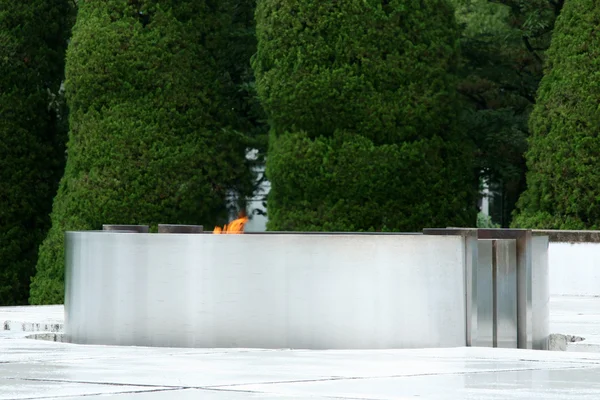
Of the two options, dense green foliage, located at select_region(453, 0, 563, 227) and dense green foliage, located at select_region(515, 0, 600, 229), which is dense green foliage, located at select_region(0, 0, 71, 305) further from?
dense green foliage, located at select_region(515, 0, 600, 229)

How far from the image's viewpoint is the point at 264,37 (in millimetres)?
20203

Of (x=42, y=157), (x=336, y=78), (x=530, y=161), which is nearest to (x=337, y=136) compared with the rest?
(x=336, y=78)

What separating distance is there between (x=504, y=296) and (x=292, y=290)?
5.78 ft

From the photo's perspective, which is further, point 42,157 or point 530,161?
point 42,157

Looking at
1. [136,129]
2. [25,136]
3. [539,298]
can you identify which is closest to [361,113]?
[136,129]

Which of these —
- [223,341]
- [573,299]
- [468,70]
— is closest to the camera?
[223,341]

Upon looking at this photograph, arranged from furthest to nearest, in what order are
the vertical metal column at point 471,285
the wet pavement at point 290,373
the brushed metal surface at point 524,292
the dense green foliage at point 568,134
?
the dense green foliage at point 568,134 → the brushed metal surface at point 524,292 → the vertical metal column at point 471,285 → the wet pavement at point 290,373

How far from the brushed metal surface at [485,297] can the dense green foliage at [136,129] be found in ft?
38.0

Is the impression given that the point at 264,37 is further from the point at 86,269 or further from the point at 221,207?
the point at 86,269

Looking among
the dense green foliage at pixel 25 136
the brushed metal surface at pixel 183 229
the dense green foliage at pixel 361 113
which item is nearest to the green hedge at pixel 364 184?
the dense green foliage at pixel 361 113

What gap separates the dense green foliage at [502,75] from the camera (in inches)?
855

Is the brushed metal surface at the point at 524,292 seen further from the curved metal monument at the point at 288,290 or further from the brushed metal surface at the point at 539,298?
the curved metal monument at the point at 288,290

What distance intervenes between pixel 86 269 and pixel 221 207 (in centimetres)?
1201

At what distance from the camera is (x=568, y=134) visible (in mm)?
18406
